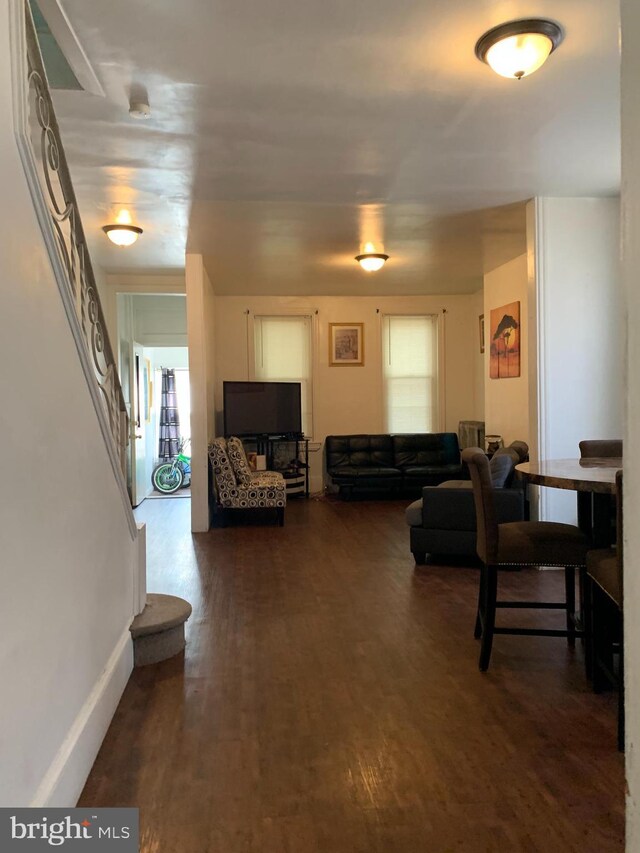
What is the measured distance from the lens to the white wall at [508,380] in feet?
20.6

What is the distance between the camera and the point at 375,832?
69.5 inches

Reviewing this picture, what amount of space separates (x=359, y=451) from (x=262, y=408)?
5.08ft

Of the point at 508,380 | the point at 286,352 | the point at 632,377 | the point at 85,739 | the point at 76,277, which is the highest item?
the point at 286,352

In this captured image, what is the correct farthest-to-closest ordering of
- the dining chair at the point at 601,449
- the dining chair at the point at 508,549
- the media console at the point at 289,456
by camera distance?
1. the media console at the point at 289,456
2. the dining chair at the point at 601,449
3. the dining chair at the point at 508,549

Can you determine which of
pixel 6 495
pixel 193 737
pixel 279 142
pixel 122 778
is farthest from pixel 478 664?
pixel 279 142

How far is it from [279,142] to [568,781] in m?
3.26

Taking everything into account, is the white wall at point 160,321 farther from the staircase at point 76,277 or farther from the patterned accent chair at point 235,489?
the staircase at point 76,277

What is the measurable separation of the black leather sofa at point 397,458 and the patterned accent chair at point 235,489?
5.57ft

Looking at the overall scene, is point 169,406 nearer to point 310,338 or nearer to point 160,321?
point 160,321

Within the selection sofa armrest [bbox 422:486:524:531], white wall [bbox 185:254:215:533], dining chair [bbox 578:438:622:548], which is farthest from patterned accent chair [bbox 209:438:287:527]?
dining chair [bbox 578:438:622:548]

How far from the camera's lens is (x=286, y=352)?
840 cm

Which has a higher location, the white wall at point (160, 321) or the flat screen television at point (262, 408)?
the white wall at point (160, 321)

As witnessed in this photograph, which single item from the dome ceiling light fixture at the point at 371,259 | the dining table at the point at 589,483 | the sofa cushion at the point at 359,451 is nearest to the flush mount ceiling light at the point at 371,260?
the dome ceiling light fixture at the point at 371,259

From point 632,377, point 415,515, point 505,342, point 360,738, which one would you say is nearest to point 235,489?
point 415,515
